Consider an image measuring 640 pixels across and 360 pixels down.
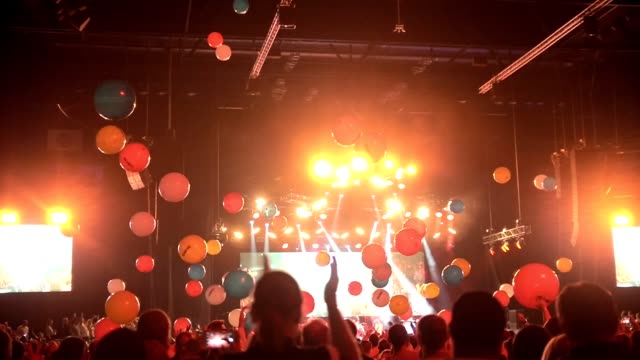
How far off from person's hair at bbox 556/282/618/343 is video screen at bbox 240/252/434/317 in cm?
1396

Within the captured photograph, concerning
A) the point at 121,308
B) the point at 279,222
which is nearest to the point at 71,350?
the point at 121,308

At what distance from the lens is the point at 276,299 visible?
2.12 meters

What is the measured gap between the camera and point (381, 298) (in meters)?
10.9

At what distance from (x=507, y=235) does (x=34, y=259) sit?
30.2 ft

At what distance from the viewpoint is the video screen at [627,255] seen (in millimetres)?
14719

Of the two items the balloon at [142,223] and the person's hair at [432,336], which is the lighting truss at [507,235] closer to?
the balloon at [142,223]

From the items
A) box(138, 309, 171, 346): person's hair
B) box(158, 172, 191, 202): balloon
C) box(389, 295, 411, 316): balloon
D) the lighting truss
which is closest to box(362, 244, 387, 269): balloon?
box(389, 295, 411, 316): balloon

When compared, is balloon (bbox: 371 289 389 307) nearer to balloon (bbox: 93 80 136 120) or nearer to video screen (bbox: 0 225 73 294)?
balloon (bbox: 93 80 136 120)

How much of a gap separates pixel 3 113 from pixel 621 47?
391 inches

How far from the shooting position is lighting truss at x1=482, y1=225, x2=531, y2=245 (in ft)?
41.4

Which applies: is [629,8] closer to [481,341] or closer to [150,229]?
[150,229]

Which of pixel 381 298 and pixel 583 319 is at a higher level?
pixel 583 319

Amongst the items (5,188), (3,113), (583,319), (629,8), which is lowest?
(583,319)

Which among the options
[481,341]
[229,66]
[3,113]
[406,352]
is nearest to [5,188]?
[3,113]
